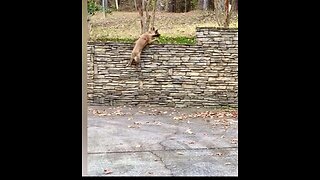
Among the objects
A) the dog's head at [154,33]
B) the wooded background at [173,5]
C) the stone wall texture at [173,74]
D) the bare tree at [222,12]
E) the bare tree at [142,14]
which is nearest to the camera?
the stone wall texture at [173,74]

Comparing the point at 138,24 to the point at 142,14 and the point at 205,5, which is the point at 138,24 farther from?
the point at 205,5

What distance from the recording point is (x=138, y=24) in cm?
823

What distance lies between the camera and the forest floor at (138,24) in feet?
26.2

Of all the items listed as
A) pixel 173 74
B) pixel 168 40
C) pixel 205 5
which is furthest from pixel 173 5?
pixel 173 74

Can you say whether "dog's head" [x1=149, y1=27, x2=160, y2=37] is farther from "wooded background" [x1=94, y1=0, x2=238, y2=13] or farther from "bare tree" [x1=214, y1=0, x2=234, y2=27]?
"bare tree" [x1=214, y1=0, x2=234, y2=27]

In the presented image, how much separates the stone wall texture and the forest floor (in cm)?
73

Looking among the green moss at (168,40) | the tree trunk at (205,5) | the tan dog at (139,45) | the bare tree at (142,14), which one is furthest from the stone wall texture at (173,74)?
the tree trunk at (205,5)

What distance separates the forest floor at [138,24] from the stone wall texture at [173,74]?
2.40ft

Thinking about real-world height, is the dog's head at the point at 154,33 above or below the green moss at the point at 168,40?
above

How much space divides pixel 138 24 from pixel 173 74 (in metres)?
1.65

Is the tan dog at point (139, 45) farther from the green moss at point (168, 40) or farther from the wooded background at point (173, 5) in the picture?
the wooded background at point (173, 5)

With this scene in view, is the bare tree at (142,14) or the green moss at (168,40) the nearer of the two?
the green moss at (168,40)
